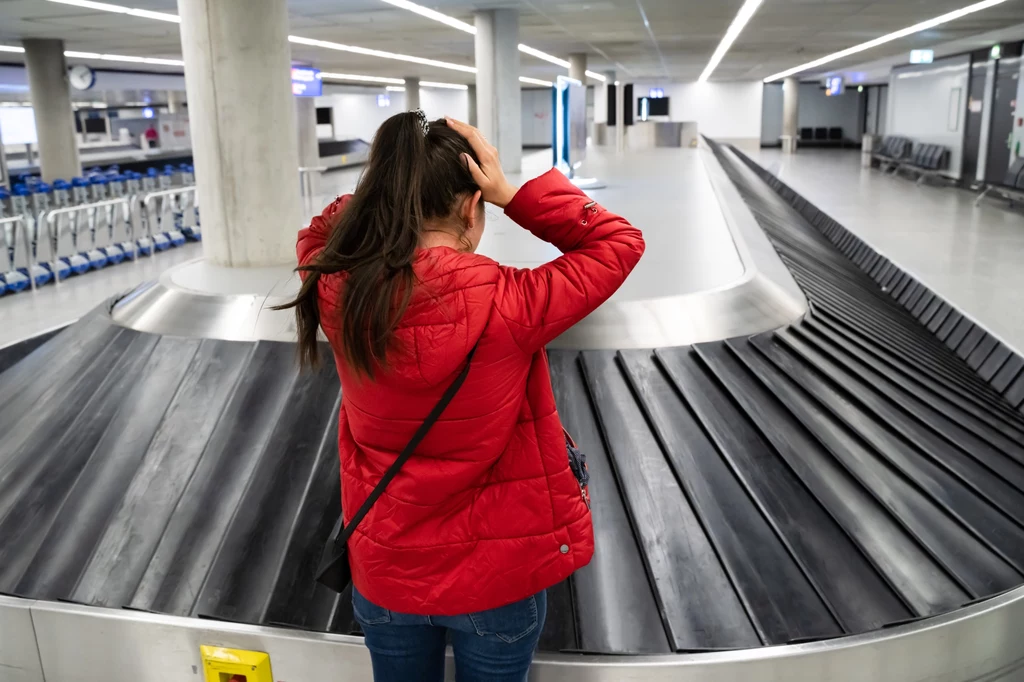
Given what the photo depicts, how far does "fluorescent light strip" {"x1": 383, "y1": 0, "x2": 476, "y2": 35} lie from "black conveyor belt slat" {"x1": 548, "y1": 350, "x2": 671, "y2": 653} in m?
9.19

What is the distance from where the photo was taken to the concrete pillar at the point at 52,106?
15.7 m

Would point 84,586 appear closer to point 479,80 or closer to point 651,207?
point 651,207

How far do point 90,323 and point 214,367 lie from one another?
126 cm

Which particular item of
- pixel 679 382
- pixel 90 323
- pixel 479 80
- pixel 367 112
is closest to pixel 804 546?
pixel 679 382

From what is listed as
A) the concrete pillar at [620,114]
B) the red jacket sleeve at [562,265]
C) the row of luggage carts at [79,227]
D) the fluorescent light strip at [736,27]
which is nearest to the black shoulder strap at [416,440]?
the red jacket sleeve at [562,265]

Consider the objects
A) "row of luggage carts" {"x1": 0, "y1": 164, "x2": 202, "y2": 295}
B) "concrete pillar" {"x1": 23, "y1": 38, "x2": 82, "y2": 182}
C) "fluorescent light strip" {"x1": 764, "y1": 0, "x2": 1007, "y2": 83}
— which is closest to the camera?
"row of luggage carts" {"x1": 0, "y1": 164, "x2": 202, "y2": 295}

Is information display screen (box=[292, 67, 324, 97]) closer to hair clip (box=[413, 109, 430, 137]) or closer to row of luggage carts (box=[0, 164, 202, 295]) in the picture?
row of luggage carts (box=[0, 164, 202, 295])

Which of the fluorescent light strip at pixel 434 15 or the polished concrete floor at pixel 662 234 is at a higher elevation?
the fluorescent light strip at pixel 434 15

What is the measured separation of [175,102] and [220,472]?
3765 cm

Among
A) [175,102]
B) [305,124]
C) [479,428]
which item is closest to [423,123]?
[479,428]

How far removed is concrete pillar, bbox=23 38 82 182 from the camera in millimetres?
15703

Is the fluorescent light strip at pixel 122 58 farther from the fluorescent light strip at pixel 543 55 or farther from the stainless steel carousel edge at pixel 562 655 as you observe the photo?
the stainless steel carousel edge at pixel 562 655

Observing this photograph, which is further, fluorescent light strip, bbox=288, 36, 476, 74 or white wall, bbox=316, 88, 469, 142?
white wall, bbox=316, 88, 469, 142

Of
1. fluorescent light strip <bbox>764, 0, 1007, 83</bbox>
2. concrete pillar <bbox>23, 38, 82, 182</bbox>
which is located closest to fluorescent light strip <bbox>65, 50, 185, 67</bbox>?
concrete pillar <bbox>23, 38, 82, 182</bbox>
